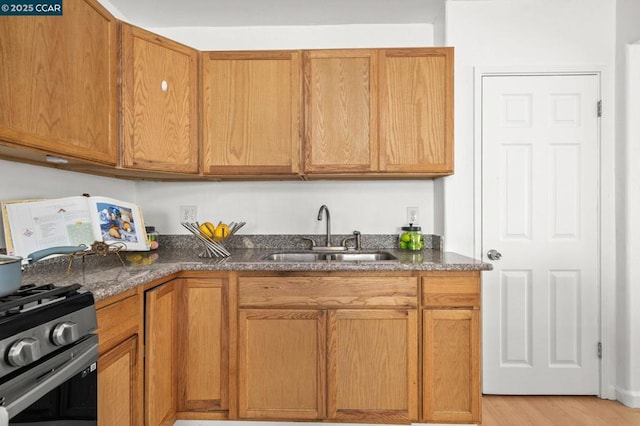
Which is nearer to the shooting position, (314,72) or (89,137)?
(89,137)

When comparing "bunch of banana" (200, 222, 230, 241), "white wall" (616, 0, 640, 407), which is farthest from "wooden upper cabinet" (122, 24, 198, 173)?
"white wall" (616, 0, 640, 407)

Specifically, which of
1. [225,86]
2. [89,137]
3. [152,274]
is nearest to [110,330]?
[152,274]

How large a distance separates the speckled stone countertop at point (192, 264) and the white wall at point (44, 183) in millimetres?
352

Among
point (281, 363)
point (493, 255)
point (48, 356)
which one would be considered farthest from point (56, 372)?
point (493, 255)

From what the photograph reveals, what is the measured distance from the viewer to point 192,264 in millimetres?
1956

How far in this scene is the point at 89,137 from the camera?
1729 millimetres

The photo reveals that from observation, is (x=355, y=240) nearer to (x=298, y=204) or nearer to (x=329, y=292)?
(x=298, y=204)

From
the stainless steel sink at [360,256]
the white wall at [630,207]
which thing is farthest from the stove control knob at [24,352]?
the white wall at [630,207]

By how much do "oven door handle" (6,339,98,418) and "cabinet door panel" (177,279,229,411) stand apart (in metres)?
0.77

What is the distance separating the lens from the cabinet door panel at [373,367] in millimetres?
1913

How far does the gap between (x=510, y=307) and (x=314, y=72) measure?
6.50 feet

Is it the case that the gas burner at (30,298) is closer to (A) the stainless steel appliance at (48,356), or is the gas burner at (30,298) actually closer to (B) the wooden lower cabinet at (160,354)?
(A) the stainless steel appliance at (48,356)

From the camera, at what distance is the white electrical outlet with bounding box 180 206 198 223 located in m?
2.71

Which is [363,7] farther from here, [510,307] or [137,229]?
[510,307]
